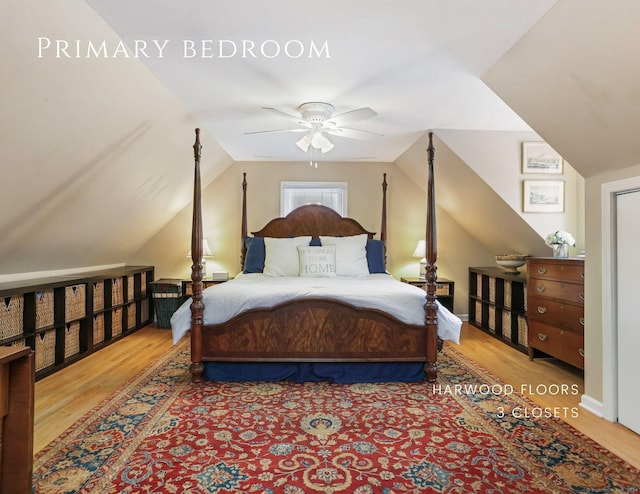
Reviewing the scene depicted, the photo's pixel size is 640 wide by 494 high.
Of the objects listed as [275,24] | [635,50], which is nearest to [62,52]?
[275,24]

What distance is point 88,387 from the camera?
9.72ft

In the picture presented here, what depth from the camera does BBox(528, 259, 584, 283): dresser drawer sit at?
3130 millimetres

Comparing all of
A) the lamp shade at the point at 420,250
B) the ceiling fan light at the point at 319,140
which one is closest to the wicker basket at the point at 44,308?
the ceiling fan light at the point at 319,140

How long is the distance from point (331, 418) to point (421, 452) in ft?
1.98

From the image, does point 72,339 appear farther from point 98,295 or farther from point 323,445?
point 323,445

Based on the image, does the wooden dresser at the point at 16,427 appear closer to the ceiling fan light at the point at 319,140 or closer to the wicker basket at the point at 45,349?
the wicker basket at the point at 45,349

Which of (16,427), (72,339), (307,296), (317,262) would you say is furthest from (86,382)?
(317,262)

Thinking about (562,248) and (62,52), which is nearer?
Result: (62,52)

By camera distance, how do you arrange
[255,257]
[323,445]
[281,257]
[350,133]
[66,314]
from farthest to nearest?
[255,257], [281,257], [350,133], [66,314], [323,445]

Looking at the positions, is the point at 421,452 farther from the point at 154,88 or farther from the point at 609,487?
the point at 154,88

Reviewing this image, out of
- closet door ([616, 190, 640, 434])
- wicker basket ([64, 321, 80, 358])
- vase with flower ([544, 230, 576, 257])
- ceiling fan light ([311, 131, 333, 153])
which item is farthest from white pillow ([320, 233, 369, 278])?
wicker basket ([64, 321, 80, 358])

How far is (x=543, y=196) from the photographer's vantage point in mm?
4062

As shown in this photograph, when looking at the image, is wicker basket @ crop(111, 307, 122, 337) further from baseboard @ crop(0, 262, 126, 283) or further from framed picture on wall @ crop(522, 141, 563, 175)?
framed picture on wall @ crop(522, 141, 563, 175)

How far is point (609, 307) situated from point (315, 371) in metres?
2.04
